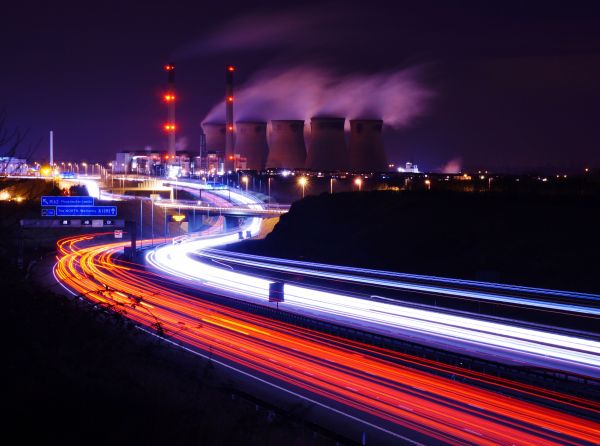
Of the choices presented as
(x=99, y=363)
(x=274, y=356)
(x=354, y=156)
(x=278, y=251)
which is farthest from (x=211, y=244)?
(x=354, y=156)

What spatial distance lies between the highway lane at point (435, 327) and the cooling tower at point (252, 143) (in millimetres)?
52331

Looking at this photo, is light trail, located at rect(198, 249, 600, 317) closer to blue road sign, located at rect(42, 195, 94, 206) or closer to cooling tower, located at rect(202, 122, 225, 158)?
blue road sign, located at rect(42, 195, 94, 206)

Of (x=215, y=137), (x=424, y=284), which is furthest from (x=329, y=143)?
(x=424, y=284)

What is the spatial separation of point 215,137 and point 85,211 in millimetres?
56899

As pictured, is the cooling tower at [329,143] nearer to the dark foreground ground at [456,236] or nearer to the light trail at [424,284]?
the dark foreground ground at [456,236]

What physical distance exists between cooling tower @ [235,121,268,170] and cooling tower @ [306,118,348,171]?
10.2 meters

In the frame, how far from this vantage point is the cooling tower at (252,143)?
7306 centimetres

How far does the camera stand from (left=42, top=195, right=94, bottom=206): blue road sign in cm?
2736

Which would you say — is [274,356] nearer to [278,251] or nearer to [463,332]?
[463,332]

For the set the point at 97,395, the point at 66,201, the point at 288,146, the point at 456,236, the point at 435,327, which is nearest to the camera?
the point at 97,395

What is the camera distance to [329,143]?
6412 cm

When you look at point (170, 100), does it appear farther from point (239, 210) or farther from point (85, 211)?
point (85, 211)

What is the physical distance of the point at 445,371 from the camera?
10.9m

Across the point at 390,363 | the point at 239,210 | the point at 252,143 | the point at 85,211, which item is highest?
the point at 252,143
